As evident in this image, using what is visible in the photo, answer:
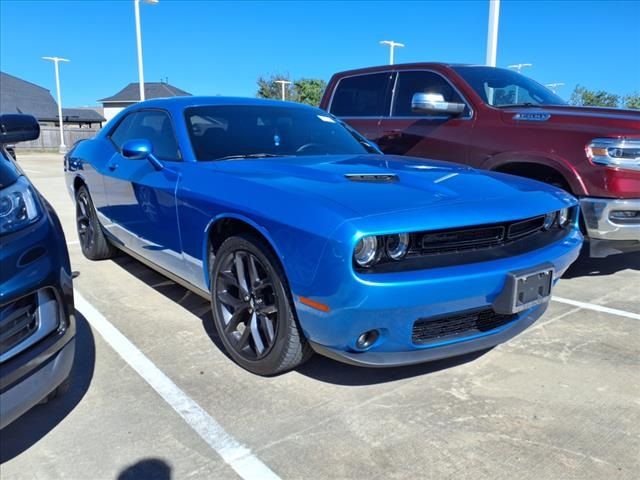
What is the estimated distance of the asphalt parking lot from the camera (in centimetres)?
209

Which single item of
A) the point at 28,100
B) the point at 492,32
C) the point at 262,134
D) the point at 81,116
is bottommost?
the point at 262,134

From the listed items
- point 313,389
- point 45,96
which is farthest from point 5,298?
point 45,96

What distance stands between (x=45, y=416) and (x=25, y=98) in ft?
182

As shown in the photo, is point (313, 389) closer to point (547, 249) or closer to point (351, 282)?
point (351, 282)

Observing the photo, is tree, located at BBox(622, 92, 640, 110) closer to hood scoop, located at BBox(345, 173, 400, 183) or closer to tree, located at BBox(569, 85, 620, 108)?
tree, located at BBox(569, 85, 620, 108)

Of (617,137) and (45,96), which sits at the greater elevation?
(45,96)

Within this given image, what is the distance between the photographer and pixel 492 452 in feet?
7.13

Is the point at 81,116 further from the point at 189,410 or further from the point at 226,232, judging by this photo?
the point at 189,410

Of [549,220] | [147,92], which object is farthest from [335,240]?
[147,92]

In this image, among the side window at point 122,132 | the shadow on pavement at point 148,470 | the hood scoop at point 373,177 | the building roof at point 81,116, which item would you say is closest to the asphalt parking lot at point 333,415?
the shadow on pavement at point 148,470

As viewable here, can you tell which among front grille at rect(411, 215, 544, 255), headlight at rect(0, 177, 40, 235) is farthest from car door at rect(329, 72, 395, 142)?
headlight at rect(0, 177, 40, 235)

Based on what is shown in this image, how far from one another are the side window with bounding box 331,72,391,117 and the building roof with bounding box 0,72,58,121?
47.4 m

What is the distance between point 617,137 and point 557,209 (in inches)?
62.0

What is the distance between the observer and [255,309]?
2744mm
